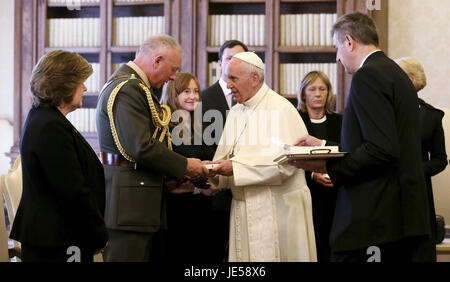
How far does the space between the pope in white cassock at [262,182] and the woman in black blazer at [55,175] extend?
3.30 ft

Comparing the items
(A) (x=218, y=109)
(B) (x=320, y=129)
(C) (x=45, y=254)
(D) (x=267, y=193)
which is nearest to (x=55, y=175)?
(C) (x=45, y=254)

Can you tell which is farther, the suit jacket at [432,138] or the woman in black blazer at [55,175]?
the suit jacket at [432,138]

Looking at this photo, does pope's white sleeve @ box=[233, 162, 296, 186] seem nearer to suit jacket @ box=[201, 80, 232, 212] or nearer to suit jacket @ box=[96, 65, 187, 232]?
suit jacket @ box=[96, 65, 187, 232]

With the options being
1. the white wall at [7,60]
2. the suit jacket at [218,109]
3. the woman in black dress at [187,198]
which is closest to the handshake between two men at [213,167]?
the woman in black dress at [187,198]

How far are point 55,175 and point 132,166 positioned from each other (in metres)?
0.71

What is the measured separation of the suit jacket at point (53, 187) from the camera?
8.13 feet

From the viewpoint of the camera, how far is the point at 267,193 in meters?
3.51

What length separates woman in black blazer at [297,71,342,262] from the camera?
4.27 meters

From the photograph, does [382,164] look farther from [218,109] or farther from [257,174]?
[218,109]

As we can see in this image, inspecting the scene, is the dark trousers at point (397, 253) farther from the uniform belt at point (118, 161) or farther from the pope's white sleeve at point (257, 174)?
the uniform belt at point (118, 161)

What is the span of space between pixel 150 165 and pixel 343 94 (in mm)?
2761
